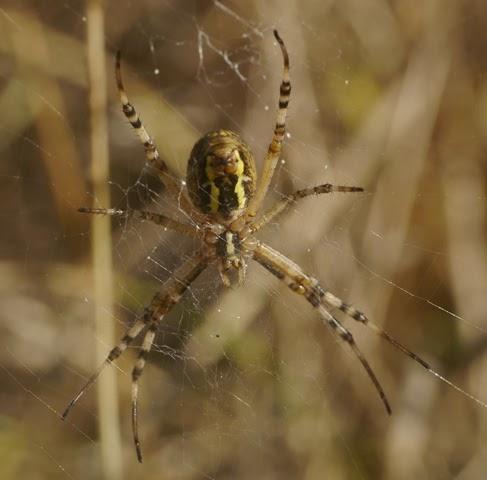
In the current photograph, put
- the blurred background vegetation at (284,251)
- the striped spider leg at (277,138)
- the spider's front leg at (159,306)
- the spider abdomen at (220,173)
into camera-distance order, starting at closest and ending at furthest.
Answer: the spider abdomen at (220,173) → the striped spider leg at (277,138) → the spider's front leg at (159,306) → the blurred background vegetation at (284,251)

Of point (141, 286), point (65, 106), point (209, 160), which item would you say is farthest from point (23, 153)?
point (209, 160)

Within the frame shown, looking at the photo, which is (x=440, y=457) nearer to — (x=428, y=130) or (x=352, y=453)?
(x=352, y=453)

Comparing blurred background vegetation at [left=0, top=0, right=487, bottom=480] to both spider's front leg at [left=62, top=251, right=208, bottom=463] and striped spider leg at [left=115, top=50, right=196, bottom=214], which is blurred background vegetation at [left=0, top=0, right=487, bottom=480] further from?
striped spider leg at [left=115, top=50, right=196, bottom=214]

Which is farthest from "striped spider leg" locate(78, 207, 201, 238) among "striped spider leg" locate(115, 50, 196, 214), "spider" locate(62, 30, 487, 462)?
"striped spider leg" locate(115, 50, 196, 214)

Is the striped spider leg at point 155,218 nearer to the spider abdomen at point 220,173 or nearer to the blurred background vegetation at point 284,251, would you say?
the spider abdomen at point 220,173

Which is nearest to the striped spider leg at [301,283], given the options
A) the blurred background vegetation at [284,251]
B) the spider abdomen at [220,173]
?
the blurred background vegetation at [284,251]
